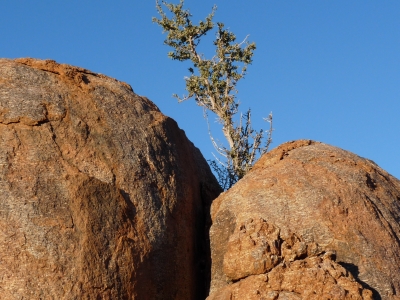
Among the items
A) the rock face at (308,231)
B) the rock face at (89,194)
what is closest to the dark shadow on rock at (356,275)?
the rock face at (308,231)

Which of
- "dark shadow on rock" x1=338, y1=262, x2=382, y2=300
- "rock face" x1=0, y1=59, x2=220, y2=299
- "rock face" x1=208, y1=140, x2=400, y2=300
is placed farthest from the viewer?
"dark shadow on rock" x1=338, y1=262, x2=382, y2=300

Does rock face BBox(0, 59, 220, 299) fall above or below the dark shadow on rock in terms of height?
above

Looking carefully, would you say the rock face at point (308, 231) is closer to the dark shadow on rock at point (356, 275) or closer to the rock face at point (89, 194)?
the dark shadow on rock at point (356, 275)

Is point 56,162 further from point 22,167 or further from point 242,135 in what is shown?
point 242,135

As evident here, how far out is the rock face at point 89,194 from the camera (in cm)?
617

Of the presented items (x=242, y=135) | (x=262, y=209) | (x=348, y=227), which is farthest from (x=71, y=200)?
(x=242, y=135)

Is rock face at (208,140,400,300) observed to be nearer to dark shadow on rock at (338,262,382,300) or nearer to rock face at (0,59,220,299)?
dark shadow on rock at (338,262,382,300)

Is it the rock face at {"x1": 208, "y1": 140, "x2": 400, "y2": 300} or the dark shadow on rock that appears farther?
the dark shadow on rock

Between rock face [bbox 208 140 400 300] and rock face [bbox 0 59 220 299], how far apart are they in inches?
24.4

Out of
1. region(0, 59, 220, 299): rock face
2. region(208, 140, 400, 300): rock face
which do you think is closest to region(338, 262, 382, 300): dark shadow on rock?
region(208, 140, 400, 300): rock face

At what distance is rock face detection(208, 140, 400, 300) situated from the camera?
6578mm

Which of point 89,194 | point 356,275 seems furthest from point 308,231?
point 89,194

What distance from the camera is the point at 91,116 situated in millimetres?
7160

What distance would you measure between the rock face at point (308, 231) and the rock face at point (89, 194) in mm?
621
